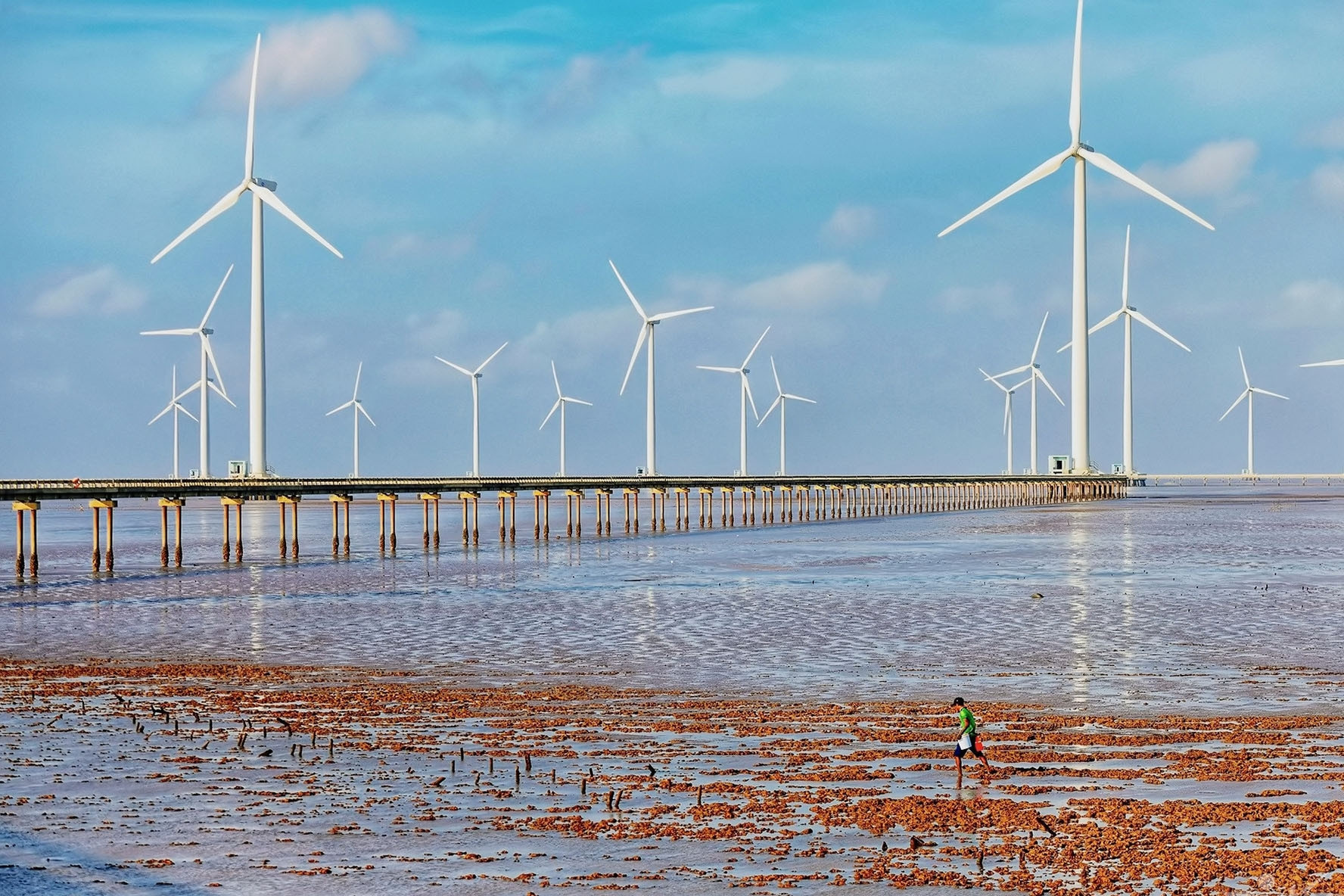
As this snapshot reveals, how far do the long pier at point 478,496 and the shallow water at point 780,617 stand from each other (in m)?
2.59

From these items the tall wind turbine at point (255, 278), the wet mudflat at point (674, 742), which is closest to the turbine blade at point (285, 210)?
the tall wind turbine at point (255, 278)

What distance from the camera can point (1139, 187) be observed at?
108 m

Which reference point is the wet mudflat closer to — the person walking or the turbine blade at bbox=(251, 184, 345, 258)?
the person walking

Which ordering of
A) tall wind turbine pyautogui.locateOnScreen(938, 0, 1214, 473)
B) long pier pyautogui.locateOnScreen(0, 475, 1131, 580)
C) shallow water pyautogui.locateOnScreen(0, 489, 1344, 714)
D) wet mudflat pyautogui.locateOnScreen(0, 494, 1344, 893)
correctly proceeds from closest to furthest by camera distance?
wet mudflat pyautogui.locateOnScreen(0, 494, 1344, 893)
shallow water pyautogui.locateOnScreen(0, 489, 1344, 714)
long pier pyautogui.locateOnScreen(0, 475, 1131, 580)
tall wind turbine pyautogui.locateOnScreen(938, 0, 1214, 473)

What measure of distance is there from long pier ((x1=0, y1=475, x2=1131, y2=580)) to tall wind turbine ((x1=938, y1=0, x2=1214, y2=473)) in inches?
914

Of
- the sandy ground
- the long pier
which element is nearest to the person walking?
the sandy ground

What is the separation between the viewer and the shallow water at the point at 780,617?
2905cm

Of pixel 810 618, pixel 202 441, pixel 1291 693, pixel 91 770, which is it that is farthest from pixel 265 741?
pixel 202 441

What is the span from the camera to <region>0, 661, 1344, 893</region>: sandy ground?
47.3 ft

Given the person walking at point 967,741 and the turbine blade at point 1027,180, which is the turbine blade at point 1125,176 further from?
the person walking at point 967,741

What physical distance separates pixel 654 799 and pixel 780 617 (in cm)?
2538

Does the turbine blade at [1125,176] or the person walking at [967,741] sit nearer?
the person walking at [967,741]

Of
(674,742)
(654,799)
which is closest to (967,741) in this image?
(654,799)

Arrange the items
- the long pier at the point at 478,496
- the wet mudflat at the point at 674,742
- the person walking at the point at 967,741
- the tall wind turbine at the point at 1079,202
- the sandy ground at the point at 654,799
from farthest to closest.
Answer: the tall wind turbine at the point at 1079,202, the long pier at the point at 478,496, the person walking at the point at 967,741, the wet mudflat at the point at 674,742, the sandy ground at the point at 654,799
